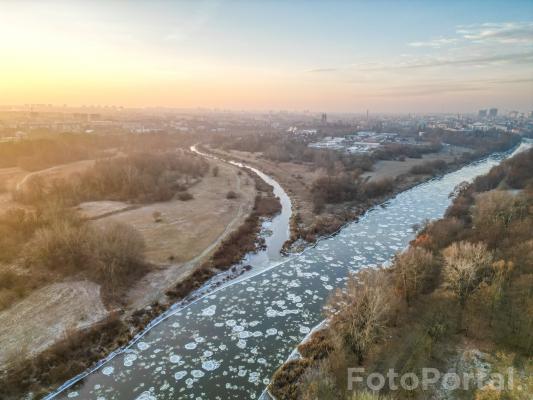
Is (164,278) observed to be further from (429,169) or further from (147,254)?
(429,169)

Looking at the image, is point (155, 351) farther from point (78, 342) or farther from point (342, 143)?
point (342, 143)

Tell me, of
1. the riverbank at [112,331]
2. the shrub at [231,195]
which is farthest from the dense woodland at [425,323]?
the shrub at [231,195]

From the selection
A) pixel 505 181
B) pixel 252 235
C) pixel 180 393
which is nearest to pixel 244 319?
pixel 180 393

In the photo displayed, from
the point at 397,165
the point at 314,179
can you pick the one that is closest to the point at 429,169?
the point at 397,165

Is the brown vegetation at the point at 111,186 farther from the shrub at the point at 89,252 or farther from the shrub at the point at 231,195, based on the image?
the shrub at the point at 89,252

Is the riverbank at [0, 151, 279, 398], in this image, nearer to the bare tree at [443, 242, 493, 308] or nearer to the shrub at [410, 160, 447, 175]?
the bare tree at [443, 242, 493, 308]

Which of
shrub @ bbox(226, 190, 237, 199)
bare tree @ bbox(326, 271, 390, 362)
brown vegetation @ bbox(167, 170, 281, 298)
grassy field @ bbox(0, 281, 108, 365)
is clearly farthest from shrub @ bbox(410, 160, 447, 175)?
grassy field @ bbox(0, 281, 108, 365)
